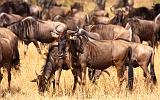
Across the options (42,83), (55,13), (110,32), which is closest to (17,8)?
(55,13)

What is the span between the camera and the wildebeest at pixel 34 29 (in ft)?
52.9

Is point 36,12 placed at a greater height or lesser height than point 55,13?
greater

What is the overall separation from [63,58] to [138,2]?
35.1 metres

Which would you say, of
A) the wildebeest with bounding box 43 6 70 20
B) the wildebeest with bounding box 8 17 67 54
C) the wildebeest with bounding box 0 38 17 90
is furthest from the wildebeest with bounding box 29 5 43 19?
the wildebeest with bounding box 0 38 17 90

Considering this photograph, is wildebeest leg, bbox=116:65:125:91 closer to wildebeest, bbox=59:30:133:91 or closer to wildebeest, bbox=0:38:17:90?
wildebeest, bbox=59:30:133:91

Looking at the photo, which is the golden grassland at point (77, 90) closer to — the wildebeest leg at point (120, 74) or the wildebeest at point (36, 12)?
the wildebeest leg at point (120, 74)

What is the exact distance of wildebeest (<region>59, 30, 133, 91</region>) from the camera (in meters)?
9.87

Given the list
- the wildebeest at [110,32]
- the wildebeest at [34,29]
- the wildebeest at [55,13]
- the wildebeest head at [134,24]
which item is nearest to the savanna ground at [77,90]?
the wildebeest at [110,32]

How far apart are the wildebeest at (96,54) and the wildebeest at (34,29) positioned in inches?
240

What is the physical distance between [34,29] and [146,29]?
4.03 metres

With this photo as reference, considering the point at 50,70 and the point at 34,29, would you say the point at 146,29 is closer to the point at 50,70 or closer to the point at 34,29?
the point at 34,29

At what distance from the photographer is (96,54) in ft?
32.8

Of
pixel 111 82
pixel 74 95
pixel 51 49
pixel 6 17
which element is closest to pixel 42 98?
pixel 74 95

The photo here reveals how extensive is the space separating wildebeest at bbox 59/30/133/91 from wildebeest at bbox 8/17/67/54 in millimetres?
6101
